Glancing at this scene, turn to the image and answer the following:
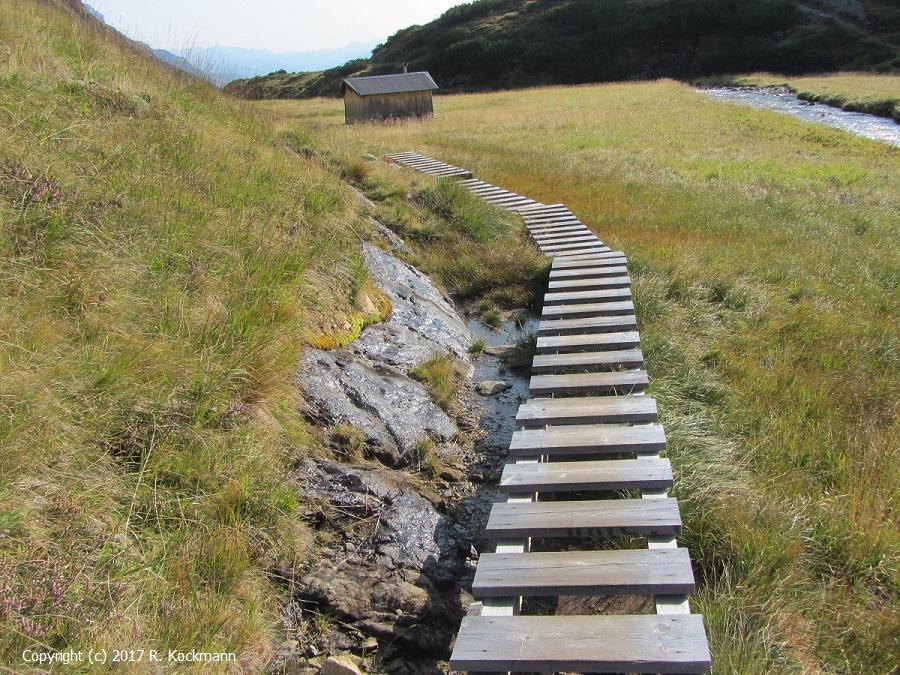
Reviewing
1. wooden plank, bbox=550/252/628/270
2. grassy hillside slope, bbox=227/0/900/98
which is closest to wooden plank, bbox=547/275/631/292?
wooden plank, bbox=550/252/628/270

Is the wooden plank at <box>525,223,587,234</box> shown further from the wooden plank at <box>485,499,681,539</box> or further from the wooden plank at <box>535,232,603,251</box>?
the wooden plank at <box>485,499,681,539</box>

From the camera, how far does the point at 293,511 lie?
3.42 meters

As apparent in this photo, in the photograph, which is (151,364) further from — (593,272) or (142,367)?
(593,272)

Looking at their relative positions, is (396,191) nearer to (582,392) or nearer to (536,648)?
(582,392)

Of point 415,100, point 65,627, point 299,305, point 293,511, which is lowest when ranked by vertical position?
point 293,511

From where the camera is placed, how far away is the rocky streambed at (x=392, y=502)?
3.20 meters

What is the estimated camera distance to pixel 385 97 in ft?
120

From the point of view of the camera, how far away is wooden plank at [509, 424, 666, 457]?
4.21 m

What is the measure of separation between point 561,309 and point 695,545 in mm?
3529

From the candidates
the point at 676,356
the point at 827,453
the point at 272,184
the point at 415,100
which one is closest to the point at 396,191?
the point at 272,184

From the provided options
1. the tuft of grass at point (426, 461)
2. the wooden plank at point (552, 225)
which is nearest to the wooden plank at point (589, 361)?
the tuft of grass at point (426, 461)

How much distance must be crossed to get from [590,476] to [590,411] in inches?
32.4

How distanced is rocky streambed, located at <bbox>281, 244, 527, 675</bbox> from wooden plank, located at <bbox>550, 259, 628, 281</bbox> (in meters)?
2.00

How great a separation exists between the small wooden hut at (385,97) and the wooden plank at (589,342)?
32.6m
